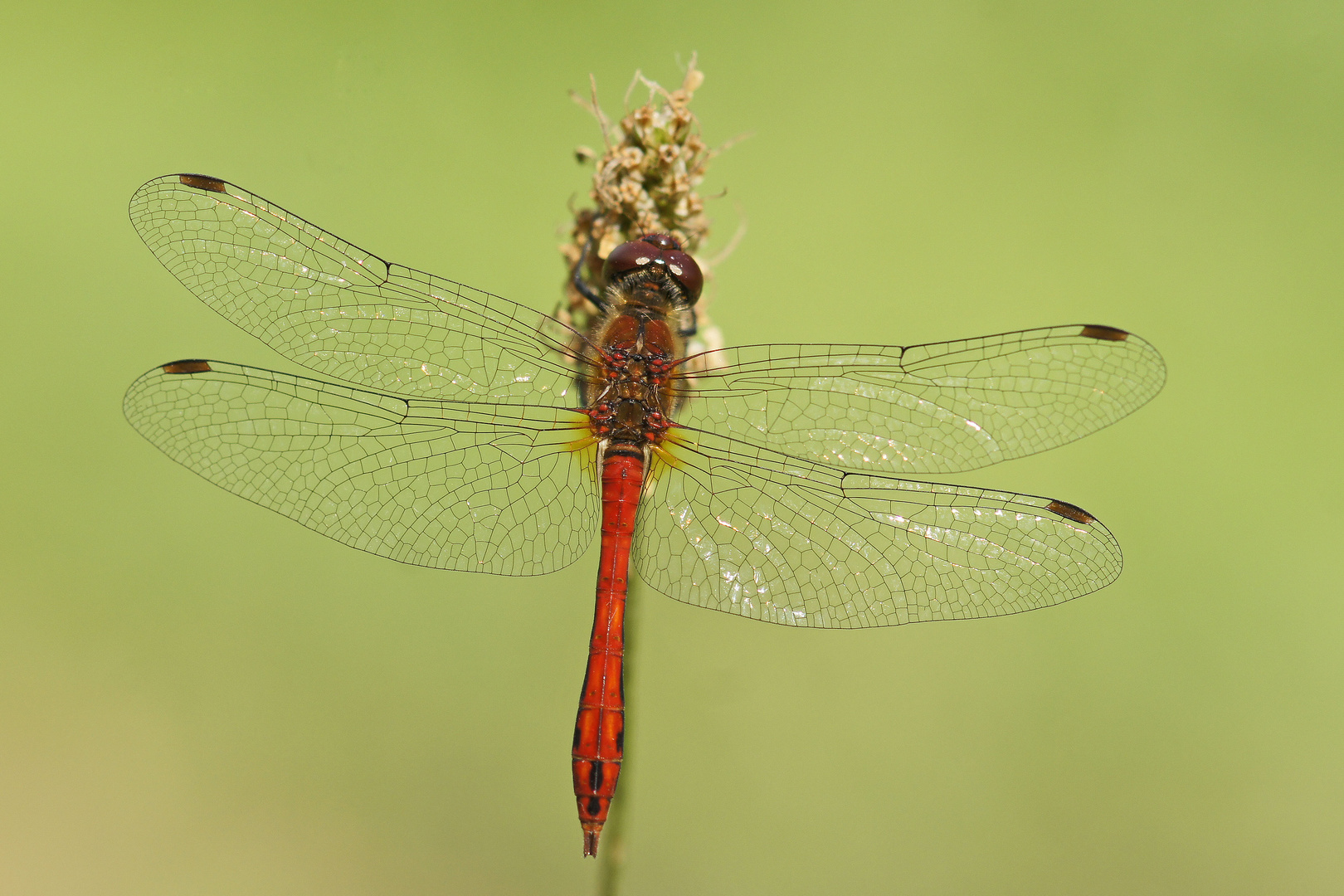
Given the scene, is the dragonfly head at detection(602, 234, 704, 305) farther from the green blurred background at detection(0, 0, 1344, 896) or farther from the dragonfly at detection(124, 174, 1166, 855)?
the green blurred background at detection(0, 0, 1344, 896)

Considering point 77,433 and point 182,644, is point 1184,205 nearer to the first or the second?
point 182,644

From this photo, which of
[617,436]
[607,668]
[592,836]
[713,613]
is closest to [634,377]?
[617,436]

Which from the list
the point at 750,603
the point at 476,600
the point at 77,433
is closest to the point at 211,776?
the point at 476,600

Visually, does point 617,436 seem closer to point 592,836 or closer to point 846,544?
point 846,544

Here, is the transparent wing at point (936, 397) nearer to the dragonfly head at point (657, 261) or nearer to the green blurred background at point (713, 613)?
the dragonfly head at point (657, 261)

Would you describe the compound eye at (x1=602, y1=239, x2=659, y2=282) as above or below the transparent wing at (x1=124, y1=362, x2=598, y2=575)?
above

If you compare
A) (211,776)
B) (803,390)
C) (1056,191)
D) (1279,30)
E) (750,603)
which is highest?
(1279,30)

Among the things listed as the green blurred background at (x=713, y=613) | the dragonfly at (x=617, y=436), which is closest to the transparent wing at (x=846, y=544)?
the dragonfly at (x=617, y=436)

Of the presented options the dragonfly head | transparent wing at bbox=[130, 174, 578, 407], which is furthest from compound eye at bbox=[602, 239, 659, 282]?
transparent wing at bbox=[130, 174, 578, 407]
